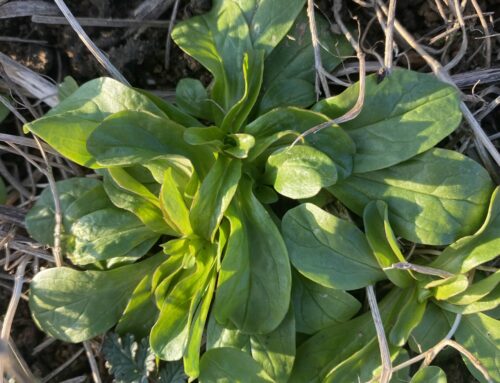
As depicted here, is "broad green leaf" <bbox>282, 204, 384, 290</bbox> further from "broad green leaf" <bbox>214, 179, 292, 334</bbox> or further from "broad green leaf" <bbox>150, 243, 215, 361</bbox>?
"broad green leaf" <bbox>150, 243, 215, 361</bbox>

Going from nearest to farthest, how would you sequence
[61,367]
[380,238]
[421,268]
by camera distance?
[421,268]
[380,238]
[61,367]

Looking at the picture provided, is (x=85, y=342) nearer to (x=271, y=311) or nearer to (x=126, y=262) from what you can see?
(x=126, y=262)

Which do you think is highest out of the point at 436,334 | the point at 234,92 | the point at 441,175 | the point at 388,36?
the point at 388,36

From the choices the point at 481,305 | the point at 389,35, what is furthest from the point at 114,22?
the point at 481,305

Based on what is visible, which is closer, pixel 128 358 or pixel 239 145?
pixel 239 145

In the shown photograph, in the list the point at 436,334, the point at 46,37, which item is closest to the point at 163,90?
the point at 46,37

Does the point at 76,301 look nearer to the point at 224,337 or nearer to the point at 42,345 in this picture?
the point at 42,345

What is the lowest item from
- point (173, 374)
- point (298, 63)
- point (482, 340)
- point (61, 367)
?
point (61, 367)

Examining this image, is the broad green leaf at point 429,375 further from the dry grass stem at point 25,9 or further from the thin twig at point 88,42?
the dry grass stem at point 25,9
